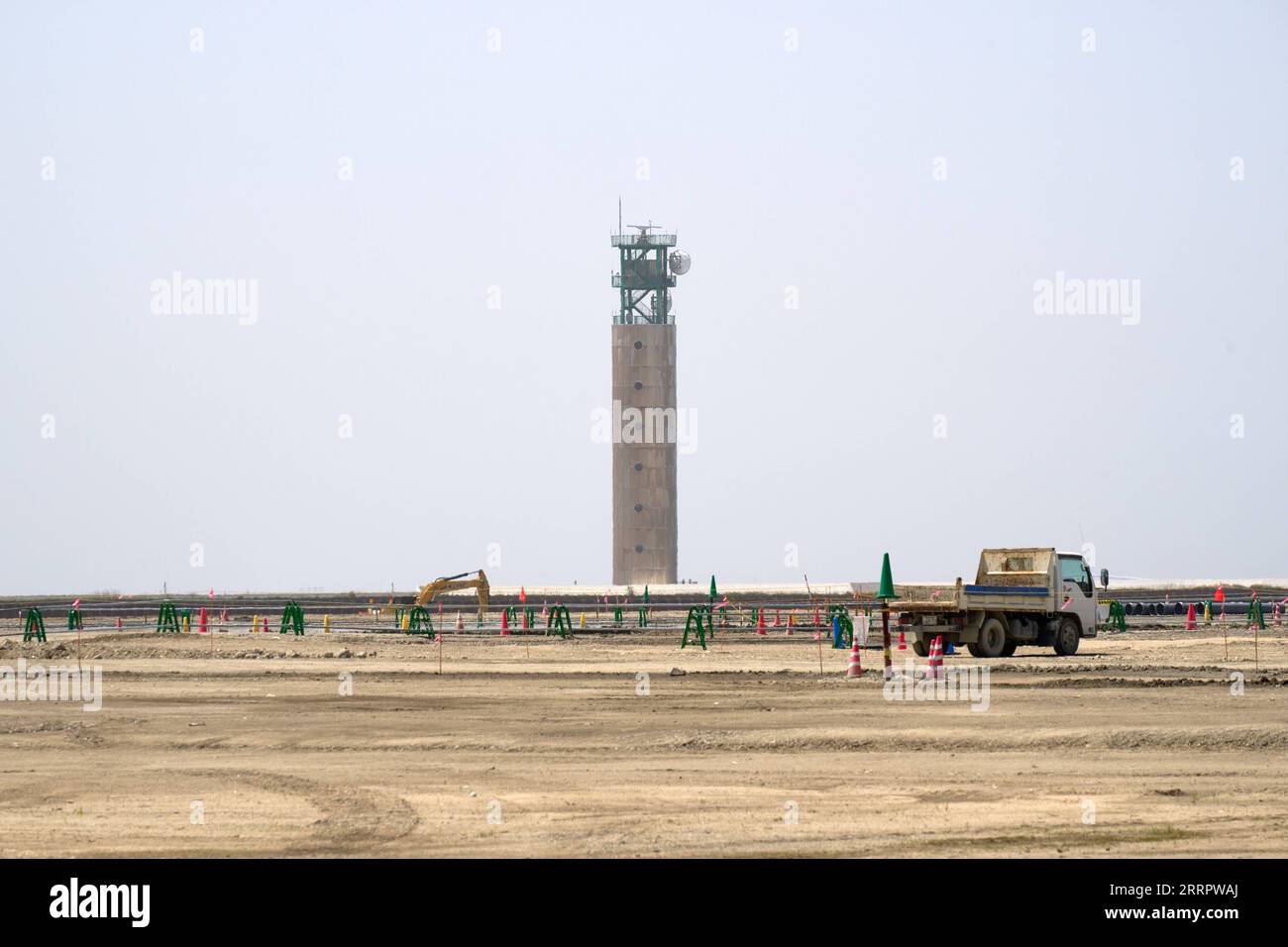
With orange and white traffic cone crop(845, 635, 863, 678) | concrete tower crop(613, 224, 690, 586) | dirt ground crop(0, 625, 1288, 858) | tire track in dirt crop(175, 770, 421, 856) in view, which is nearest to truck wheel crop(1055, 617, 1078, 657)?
dirt ground crop(0, 625, 1288, 858)

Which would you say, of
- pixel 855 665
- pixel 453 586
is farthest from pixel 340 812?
pixel 453 586

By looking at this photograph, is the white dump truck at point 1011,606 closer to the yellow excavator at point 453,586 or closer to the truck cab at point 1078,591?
the truck cab at point 1078,591

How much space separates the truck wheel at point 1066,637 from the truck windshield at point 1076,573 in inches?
34.4

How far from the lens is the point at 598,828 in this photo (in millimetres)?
16750

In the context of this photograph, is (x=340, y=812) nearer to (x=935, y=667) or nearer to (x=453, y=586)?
(x=935, y=667)

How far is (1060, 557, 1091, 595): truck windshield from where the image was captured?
4022cm

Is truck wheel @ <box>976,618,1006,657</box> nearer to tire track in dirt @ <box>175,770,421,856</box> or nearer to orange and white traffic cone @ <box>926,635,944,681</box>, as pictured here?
orange and white traffic cone @ <box>926,635,944,681</box>

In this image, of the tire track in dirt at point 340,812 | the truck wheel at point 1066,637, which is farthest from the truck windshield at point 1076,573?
the tire track in dirt at point 340,812

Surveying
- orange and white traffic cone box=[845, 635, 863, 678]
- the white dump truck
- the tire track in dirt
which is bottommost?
the tire track in dirt

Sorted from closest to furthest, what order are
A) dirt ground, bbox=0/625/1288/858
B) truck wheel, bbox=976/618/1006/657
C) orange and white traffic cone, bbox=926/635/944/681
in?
1. dirt ground, bbox=0/625/1288/858
2. orange and white traffic cone, bbox=926/635/944/681
3. truck wheel, bbox=976/618/1006/657

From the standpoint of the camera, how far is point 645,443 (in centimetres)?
10300

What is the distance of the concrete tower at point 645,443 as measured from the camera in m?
103
